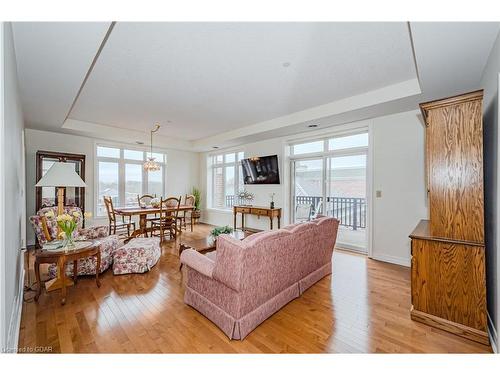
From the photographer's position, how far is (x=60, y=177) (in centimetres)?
268

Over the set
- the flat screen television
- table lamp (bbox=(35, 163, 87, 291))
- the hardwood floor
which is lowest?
the hardwood floor

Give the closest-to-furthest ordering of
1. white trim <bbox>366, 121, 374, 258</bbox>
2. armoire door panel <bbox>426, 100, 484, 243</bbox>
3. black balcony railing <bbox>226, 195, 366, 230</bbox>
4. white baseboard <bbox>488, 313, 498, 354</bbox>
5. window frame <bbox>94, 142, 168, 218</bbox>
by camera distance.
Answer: white baseboard <bbox>488, 313, 498, 354</bbox> → armoire door panel <bbox>426, 100, 484, 243</bbox> → white trim <bbox>366, 121, 374, 258</bbox> → black balcony railing <bbox>226, 195, 366, 230</bbox> → window frame <bbox>94, 142, 168, 218</bbox>

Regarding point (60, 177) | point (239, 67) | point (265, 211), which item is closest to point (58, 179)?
point (60, 177)

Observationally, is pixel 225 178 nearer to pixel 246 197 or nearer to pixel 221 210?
pixel 221 210

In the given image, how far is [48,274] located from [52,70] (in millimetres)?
2661

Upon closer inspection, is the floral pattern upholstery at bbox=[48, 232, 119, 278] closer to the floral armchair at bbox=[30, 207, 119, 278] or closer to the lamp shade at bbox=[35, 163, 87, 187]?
the floral armchair at bbox=[30, 207, 119, 278]

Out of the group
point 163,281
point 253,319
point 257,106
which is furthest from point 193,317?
point 257,106

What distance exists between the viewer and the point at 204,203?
7812 millimetres

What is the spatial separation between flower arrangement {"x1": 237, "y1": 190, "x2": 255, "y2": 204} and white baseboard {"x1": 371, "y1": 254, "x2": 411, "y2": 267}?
323cm

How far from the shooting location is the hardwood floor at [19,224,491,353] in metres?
1.76

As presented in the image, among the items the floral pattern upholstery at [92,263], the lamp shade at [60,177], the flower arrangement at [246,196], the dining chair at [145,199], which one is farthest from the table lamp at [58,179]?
the flower arrangement at [246,196]

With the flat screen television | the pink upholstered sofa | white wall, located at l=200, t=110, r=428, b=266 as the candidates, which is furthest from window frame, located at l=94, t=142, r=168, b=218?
white wall, located at l=200, t=110, r=428, b=266

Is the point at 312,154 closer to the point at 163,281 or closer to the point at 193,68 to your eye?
the point at 193,68

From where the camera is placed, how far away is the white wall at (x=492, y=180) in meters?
1.81
